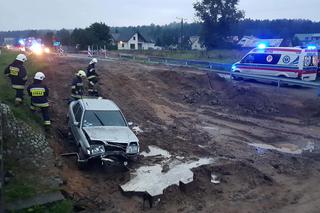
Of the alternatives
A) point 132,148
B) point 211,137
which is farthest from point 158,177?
point 211,137

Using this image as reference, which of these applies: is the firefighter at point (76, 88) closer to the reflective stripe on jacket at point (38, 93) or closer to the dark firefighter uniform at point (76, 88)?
the dark firefighter uniform at point (76, 88)

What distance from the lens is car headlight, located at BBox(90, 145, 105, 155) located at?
10524 millimetres

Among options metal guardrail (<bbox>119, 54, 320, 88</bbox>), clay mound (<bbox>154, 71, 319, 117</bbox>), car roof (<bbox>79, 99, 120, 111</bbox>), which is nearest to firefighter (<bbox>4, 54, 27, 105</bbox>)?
car roof (<bbox>79, 99, 120, 111</bbox>)

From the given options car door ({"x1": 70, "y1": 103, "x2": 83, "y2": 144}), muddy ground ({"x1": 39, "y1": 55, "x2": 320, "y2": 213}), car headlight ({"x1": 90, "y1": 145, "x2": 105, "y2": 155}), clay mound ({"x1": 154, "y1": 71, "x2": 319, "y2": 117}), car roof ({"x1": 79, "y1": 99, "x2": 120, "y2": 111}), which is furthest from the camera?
clay mound ({"x1": 154, "y1": 71, "x2": 319, "y2": 117})

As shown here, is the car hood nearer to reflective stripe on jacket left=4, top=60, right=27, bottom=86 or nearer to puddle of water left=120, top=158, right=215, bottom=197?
puddle of water left=120, top=158, right=215, bottom=197

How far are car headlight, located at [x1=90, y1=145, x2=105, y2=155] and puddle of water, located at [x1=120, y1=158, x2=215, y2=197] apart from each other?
1.13m

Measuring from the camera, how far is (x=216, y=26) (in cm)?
6850

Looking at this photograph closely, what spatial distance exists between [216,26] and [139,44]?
1226 inches

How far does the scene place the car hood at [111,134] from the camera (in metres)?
10.8

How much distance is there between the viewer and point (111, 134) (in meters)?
11.1

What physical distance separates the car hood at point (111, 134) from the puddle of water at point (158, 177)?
101 centimetres

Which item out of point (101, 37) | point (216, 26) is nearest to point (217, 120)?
point (101, 37)

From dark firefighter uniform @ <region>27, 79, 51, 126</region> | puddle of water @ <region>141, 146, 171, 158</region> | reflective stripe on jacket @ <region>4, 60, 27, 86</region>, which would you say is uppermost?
reflective stripe on jacket @ <region>4, 60, 27, 86</region>

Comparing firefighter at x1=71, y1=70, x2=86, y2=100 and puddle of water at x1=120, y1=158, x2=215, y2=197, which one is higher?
firefighter at x1=71, y1=70, x2=86, y2=100
